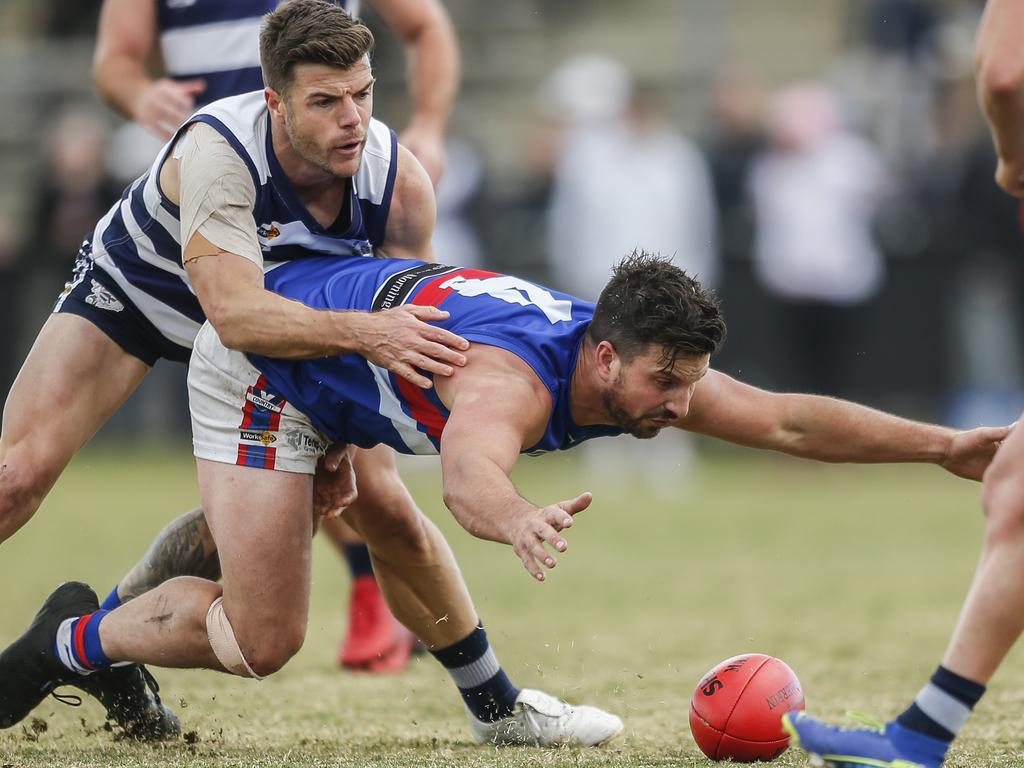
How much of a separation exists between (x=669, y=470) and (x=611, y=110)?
3.23 m

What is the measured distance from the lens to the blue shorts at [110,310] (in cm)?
544

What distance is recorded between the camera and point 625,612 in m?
8.20

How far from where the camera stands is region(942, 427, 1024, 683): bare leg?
13.4ft

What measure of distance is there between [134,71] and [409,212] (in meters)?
1.60

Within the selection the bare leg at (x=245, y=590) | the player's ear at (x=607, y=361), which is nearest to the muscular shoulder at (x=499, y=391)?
the player's ear at (x=607, y=361)

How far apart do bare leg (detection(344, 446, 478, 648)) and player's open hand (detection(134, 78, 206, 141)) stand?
1.55 m

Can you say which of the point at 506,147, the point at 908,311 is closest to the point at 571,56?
the point at 506,147

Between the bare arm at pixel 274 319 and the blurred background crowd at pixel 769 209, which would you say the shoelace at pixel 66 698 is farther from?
the blurred background crowd at pixel 769 209

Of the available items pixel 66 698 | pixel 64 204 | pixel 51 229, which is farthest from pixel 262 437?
pixel 51 229

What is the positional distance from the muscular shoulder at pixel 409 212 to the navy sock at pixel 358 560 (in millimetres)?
1798

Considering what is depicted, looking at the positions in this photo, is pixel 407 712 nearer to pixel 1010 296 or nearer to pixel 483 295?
pixel 483 295

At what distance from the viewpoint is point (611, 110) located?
48.0 ft

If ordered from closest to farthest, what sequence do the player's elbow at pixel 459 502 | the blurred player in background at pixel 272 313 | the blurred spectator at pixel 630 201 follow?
1. the player's elbow at pixel 459 502
2. the blurred player in background at pixel 272 313
3. the blurred spectator at pixel 630 201

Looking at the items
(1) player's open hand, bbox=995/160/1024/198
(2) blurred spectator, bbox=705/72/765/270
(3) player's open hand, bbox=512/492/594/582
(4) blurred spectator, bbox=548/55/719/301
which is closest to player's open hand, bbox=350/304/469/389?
(3) player's open hand, bbox=512/492/594/582
